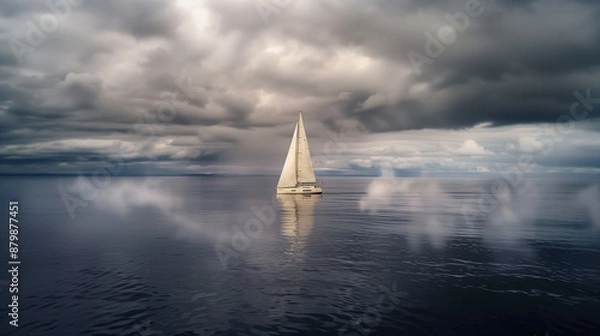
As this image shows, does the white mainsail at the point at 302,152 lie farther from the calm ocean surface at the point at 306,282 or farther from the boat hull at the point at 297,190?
the calm ocean surface at the point at 306,282

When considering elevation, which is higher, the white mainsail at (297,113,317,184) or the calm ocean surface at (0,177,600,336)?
the white mainsail at (297,113,317,184)

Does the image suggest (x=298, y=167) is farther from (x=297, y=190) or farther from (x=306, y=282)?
(x=306, y=282)

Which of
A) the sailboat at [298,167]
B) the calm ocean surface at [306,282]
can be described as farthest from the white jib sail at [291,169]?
the calm ocean surface at [306,282]

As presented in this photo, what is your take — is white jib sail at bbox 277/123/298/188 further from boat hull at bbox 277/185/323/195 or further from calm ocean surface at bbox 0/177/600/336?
calm ocean surface at bbox 0/177/600/336

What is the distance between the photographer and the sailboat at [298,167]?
110m

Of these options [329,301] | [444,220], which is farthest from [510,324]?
[444,220]

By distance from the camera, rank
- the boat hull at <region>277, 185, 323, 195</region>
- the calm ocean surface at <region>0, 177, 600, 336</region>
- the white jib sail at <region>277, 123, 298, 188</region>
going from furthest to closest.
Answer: the boat hull at <region>277, 185, 323, 195</region>, the white jib sail at <region>277, 123, 298, 188</region>, the calm ocean surface at <region>0, 177, 600, 336</region>

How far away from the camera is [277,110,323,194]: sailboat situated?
110250 mm

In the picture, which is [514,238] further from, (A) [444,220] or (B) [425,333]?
(B) [425,333]

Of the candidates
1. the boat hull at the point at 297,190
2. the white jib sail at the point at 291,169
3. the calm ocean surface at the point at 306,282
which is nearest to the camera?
the calm ocean surface at the point at 306,282

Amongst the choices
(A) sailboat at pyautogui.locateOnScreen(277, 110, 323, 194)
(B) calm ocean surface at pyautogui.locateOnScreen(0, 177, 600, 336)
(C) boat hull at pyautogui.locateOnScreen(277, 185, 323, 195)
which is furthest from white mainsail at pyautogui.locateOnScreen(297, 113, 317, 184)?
(B) calm ocean surface at pyautogui.locateOnScreen(0, 177, 600, 336)

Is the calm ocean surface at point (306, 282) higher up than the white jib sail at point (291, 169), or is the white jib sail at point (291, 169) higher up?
the white jib sail at point (291, 169)

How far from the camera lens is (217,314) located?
23.1m

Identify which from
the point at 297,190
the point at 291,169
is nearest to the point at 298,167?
the point at 291,169
